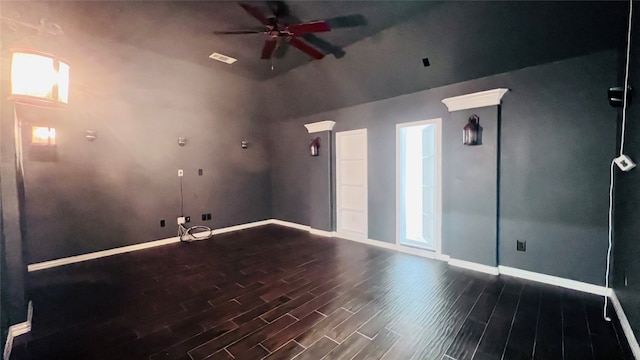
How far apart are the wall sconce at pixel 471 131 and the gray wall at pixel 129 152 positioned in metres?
3.89

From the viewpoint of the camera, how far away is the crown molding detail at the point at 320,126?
17.7ft

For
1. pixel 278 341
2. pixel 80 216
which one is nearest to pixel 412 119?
pixel 278 341

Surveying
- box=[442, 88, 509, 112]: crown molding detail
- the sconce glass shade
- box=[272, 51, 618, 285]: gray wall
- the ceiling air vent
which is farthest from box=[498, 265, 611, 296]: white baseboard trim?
the ceiling air vent

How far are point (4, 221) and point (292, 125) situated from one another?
15.8 ft

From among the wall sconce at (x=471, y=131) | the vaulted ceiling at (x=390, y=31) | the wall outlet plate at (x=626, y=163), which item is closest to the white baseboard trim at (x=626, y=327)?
the wall outlet plate at (x=626, y=163)

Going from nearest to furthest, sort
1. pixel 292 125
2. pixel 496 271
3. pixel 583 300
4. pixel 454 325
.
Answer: pixel 454 325, pixel 583 300, pixel 496 271, pixel 292 125

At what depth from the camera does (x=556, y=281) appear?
9.93ft

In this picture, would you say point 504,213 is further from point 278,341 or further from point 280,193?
point 280,193

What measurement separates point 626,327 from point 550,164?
5.47 ft

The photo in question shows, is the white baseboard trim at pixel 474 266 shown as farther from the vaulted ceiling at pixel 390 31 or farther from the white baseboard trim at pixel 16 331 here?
the white baseboard trim at pixel 16 331

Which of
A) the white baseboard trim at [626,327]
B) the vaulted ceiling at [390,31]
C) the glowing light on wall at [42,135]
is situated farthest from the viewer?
the glowing light on wall at [42,135]

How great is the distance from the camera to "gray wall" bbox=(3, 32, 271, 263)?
3809 millimetres

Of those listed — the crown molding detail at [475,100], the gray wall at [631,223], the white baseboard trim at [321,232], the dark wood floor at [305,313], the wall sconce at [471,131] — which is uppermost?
the crown molding detail at [475,100]

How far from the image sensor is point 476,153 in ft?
→ 11.6
